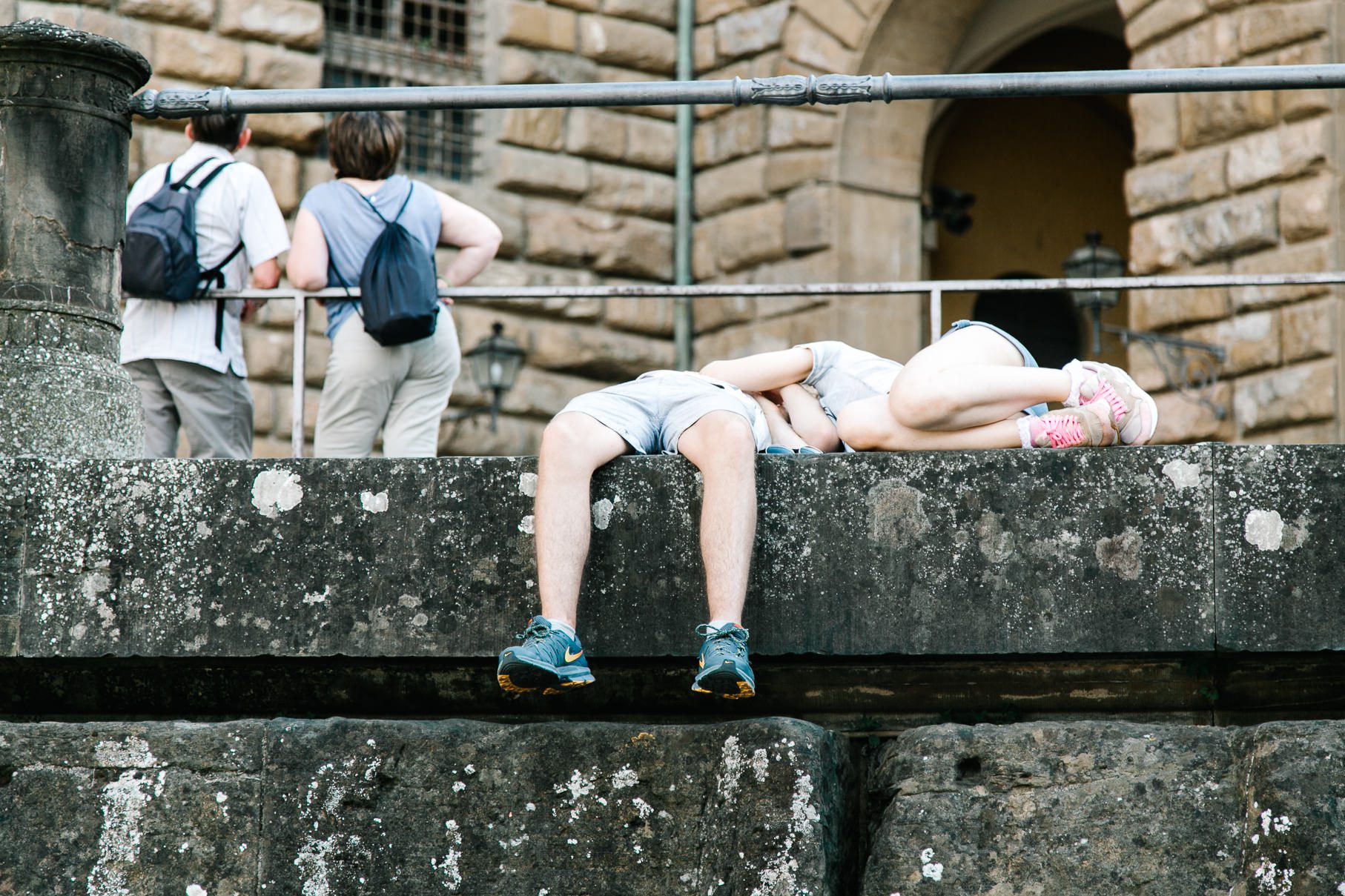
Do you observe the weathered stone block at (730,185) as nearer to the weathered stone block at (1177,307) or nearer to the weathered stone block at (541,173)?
the weathered stone block at (541,173)

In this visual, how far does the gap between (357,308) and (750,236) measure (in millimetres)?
6240

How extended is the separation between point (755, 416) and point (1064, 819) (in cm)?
122

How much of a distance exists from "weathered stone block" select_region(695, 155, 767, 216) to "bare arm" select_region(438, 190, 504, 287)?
575 cm

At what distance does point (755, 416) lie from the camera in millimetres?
4094

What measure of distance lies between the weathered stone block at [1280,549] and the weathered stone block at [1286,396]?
5.61 metres

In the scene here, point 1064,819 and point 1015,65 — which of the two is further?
point 1015,65

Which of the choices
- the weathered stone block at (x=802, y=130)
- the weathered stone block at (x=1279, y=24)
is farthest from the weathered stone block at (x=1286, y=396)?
the weathered stone block at (x=802, y=130)

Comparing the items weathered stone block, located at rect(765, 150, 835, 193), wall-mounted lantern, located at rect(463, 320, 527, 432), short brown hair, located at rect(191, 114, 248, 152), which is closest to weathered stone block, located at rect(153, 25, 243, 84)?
wall-mounted lantern, located at rect(463, 320, 527, 432)

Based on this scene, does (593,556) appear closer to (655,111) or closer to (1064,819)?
(1064,819)

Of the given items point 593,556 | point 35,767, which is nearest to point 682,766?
point 593,556

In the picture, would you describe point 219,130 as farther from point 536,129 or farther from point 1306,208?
point 1306,208

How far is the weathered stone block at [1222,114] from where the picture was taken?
9.20 metres

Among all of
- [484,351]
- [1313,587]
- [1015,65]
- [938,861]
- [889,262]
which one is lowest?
[938,861]

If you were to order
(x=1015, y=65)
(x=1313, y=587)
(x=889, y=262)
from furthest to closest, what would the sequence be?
(x=1015, y=65) → (x=889, y=262) → (x=1313, y=587)
